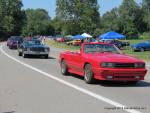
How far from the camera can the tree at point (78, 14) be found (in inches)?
4045

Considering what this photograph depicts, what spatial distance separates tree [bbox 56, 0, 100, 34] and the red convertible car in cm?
8501

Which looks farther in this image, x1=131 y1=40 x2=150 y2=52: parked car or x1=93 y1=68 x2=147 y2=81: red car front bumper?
x1=131 y1=40 x2=150 y2=52: parked car

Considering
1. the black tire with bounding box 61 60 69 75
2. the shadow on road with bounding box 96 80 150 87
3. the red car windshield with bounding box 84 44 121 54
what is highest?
the red car windshield with bounding box 84 44 121 54

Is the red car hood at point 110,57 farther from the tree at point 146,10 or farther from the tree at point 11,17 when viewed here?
the tree at point 146,10

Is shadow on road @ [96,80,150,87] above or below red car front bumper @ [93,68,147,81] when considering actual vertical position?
below

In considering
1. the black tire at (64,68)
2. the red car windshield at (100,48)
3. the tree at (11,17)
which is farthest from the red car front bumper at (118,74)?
the tree at (11,17)

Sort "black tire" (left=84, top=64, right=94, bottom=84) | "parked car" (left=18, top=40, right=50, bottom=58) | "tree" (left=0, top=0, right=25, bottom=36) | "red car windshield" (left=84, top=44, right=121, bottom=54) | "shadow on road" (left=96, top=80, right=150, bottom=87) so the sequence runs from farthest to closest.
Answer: "tree" (left=0, top=0, right=25, bottom=36), "parked car" (left=18, top=40, right=50, bottom=58), "red car windshield" (left=84, top=44, right=121, bottom=54), "black tire" (left=84, top=64, right=94, bottom=84), "shadow on road" (left=96, top=80, right=150, bottom=87)

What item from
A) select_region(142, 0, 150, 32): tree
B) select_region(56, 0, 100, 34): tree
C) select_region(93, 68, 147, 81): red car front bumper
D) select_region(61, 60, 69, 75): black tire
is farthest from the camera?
select_region(142, 0, 150, 32): tree

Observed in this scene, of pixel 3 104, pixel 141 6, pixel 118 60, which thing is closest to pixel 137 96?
pixel 118 60

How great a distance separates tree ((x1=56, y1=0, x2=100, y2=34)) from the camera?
10275 cm

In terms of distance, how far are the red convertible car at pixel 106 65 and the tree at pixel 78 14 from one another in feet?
279

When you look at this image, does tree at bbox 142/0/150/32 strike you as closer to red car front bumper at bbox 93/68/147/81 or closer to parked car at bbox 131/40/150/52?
parked car at bbox 131/40/150/52

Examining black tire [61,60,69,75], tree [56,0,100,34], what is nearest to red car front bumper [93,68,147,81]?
black tire [61,60,69,75]

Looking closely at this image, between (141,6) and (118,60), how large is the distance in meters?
153
